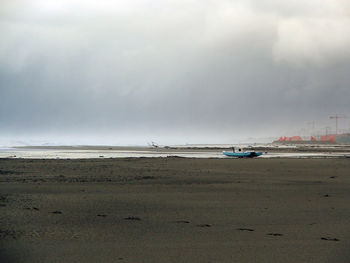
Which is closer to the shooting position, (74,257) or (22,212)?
(74,257)

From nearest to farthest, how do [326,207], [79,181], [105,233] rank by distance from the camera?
[105,233] → [326,207] → [79,181]

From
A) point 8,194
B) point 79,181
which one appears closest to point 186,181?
point 79,181

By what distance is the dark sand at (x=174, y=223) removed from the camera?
25.3 feet

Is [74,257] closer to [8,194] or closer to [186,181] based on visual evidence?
[8,194]

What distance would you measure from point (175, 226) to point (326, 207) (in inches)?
199

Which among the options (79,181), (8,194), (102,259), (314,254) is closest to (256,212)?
(314,254)

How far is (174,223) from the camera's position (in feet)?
34.0

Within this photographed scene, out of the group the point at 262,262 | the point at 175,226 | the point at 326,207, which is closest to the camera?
the point at 262,262

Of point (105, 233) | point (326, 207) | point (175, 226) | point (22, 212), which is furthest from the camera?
point (326, 207)

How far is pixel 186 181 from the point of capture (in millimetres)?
20234

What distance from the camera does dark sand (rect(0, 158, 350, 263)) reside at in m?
7.71

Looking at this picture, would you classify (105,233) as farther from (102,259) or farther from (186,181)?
(186,181)

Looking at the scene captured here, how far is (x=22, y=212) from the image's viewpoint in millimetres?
11492

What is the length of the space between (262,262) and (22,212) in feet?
22.6
